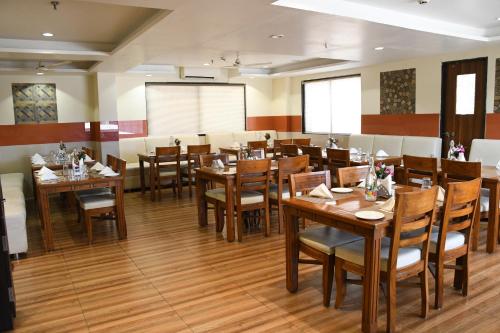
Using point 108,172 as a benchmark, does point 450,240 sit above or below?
below

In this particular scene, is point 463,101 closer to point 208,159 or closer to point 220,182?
point 208,159

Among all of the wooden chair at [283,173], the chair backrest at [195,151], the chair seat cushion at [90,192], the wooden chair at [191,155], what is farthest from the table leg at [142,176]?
the wooden chair at [283,173]

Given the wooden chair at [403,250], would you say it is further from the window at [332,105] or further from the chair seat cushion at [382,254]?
the window at [332,105]

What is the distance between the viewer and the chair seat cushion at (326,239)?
2.88 meters

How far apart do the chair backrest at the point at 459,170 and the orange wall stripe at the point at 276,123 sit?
19.7ft

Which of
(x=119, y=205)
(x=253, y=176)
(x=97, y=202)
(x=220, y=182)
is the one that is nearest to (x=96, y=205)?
(x=97, y=202)

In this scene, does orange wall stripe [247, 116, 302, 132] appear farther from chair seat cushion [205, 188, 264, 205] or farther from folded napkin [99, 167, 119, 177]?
folded napkin [99, 167, 119, 177]

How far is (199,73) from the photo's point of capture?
9195 mm

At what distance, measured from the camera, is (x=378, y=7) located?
4301 millimetres

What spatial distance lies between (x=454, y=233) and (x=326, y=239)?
94cm

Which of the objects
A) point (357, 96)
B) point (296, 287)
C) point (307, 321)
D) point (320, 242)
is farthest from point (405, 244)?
point (357, 96)

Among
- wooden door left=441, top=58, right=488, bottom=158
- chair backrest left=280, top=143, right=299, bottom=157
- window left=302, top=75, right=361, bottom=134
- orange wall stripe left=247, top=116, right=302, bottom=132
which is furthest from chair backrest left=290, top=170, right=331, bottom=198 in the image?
orange wall stripe left=247, top=116, right=302, bottom=132

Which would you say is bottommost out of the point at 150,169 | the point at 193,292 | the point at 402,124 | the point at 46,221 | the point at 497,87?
the point at 193,292

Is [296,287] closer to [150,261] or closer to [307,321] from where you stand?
[307,321]
